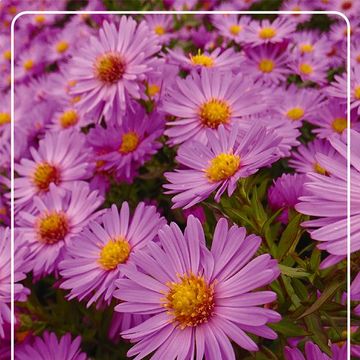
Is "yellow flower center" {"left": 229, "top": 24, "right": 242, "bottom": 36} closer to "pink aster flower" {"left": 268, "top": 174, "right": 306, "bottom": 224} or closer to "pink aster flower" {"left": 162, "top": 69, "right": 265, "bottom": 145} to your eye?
"pink aster flower" {"left": 162, "top": 69, "right": 265, "bottom": 145}

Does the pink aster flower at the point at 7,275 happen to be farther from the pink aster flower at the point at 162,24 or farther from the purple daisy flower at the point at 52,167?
the pink aster flower at the point at 162,24

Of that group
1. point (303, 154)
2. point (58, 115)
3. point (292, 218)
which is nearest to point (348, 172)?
point (292, 218)

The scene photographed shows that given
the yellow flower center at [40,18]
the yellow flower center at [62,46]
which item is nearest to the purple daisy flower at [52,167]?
the yellow flower center at [62,46]

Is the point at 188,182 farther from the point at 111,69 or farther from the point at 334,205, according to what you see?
the point at 111,69

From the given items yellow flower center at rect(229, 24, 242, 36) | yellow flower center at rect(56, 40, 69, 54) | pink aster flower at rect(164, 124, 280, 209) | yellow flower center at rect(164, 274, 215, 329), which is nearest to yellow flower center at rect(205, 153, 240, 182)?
pink aster flower at rect(164, 124, 280, 209)

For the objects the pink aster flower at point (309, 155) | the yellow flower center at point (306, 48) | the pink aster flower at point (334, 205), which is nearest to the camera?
the pink aster flower at point (334, 205)

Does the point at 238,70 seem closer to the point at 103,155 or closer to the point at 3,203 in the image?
the point at 103,155

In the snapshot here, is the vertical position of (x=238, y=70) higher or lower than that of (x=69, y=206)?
higher
